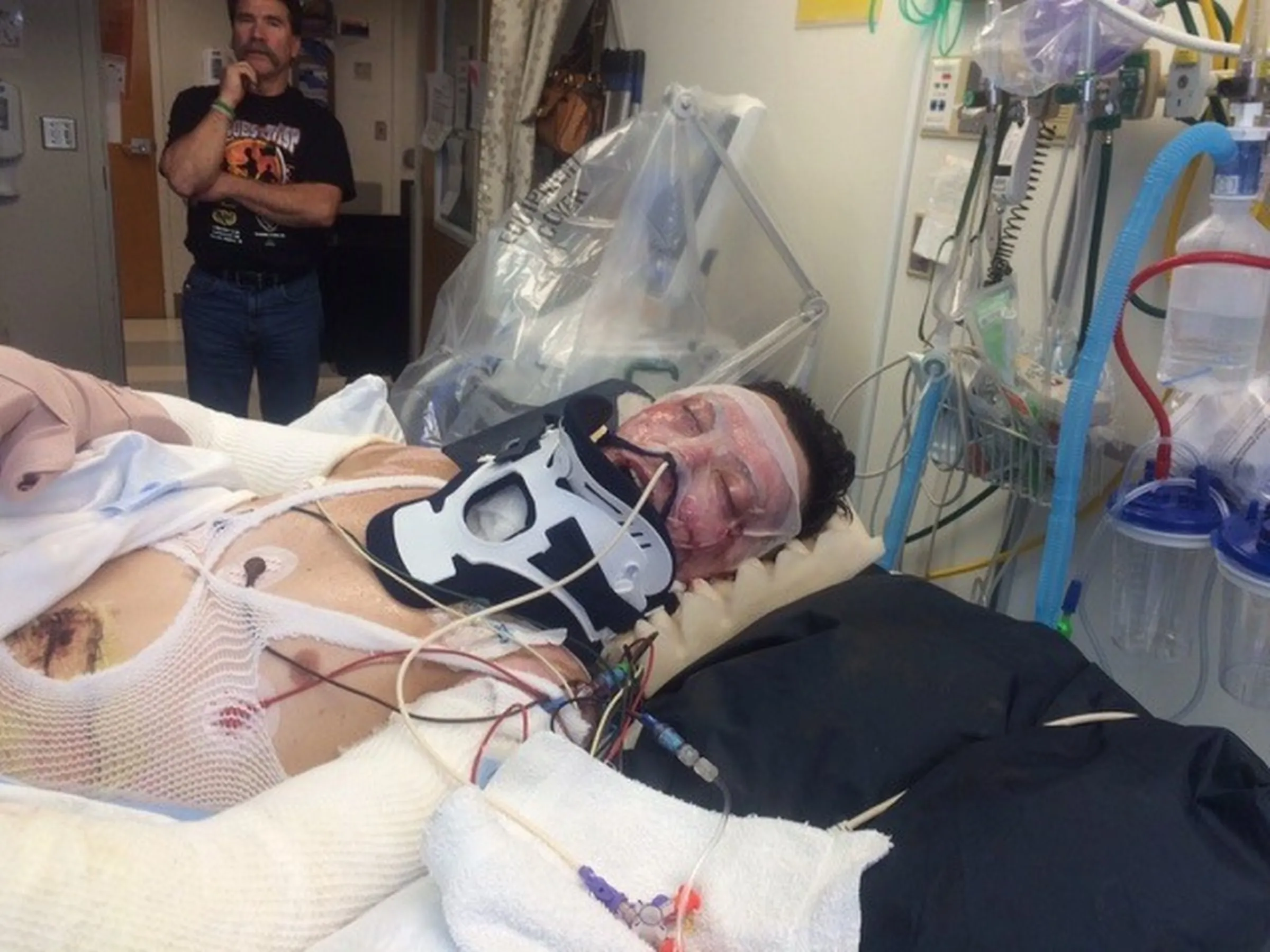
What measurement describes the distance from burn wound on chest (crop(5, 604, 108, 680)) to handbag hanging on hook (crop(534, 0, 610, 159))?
1.90m

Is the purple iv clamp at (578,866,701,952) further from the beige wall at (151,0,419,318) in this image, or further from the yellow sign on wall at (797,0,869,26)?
the beige wall at (151,0,419,318)

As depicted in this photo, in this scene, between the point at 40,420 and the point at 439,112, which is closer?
the point at 40,420

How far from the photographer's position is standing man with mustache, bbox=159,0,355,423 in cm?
270

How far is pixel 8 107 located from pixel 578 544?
9.96 ft

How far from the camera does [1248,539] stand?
1096 mm

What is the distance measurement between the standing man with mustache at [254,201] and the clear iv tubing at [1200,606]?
212 centimetres

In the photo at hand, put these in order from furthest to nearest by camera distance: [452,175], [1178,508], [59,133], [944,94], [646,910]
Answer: [452,175] < [59,133] < [944,94] < [1178,508] < [646,910]

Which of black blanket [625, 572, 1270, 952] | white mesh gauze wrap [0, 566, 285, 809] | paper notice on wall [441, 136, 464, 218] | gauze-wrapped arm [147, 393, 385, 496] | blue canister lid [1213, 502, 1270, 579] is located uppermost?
paper notice on wall [441, 136, 464, 218]

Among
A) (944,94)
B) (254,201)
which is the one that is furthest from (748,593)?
(254,201)

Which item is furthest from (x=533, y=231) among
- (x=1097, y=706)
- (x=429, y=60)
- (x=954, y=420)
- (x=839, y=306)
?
(x=429, y=60)

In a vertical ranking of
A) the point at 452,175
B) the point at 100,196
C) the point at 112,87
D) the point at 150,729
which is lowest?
the point at 150,729

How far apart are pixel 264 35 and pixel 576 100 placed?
815 mm

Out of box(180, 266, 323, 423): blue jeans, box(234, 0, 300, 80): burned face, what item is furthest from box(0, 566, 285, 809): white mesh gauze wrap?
box(234, 0, 300, 80): burned face

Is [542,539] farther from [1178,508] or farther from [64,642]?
[1178,508]
